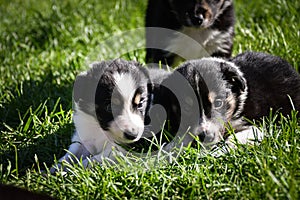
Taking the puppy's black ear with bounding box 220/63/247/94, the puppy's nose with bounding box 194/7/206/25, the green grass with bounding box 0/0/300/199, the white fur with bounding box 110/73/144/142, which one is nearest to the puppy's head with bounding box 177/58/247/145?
the puppy's black ear with bounding box 220/63/247/94

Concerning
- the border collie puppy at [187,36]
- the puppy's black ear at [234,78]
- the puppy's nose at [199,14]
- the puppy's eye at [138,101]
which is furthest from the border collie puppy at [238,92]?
the border collie puppy at [187,36]

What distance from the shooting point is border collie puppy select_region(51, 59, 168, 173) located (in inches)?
149

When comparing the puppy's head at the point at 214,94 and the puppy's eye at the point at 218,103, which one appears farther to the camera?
the puppy's eye at the point at 218,103

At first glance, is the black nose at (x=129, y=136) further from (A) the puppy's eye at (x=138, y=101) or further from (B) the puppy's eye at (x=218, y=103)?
(B) the puppy's eye at (x=218, y=103)

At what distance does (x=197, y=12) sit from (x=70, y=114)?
1.49m

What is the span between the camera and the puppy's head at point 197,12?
5043 millimetres

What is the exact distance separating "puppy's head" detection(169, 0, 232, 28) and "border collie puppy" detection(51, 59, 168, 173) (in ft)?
3.59

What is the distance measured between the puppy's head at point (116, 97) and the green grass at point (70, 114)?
32cm

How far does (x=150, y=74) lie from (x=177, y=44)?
111 centimetres

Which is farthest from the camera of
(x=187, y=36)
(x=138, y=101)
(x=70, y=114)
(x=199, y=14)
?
(x=187, y=36)

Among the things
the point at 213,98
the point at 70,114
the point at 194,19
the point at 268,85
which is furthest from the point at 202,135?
the point at 194,19

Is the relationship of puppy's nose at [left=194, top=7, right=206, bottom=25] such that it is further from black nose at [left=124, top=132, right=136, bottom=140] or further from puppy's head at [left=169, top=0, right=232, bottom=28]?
black nose at [left=124, top=132, right=136, bottom=140]

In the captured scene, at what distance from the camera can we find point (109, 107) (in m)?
3.83

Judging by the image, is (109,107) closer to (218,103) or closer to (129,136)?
(129,136)
